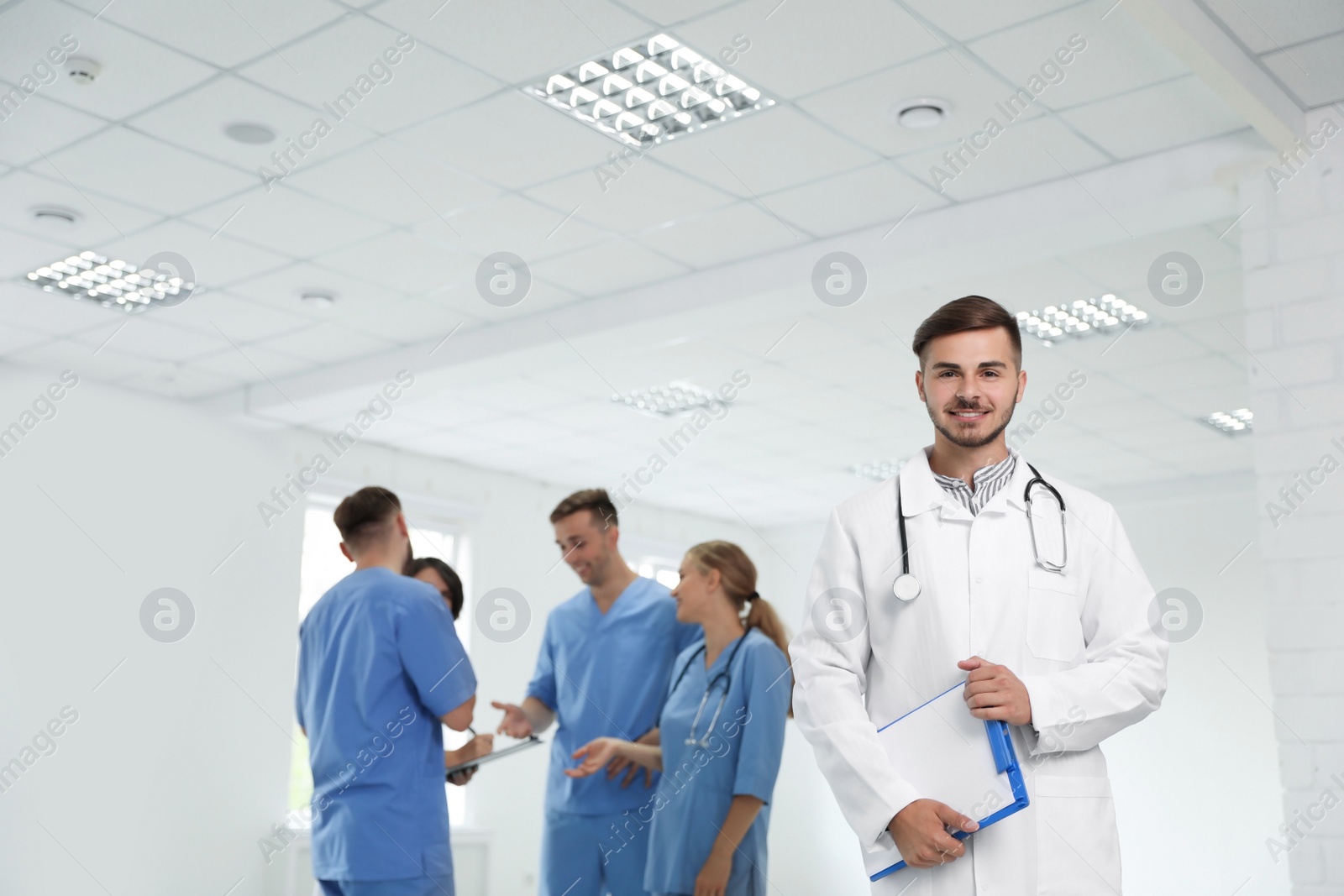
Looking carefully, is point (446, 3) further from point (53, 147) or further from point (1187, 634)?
point (1187, 634)

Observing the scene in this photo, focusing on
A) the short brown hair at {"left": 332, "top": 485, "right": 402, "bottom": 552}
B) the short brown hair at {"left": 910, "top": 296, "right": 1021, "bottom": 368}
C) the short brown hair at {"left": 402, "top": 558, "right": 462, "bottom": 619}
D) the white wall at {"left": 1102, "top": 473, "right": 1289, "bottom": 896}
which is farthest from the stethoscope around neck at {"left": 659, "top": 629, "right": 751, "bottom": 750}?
the white wall at {"left": 1102, "top": 473, "right": 1289, "bottom": 896}

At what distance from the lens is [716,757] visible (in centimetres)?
291

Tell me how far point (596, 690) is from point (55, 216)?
9.00 ft

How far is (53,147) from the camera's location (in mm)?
3895

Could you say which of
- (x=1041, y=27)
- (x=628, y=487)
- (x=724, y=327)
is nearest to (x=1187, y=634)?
(x=628, y=487)

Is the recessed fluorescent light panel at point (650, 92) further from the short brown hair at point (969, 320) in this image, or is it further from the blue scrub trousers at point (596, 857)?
the blue scrub trousers at point (596, 857)

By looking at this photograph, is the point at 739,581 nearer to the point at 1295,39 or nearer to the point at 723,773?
the point at 723,773

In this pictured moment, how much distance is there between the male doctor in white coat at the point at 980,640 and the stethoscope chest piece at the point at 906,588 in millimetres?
17

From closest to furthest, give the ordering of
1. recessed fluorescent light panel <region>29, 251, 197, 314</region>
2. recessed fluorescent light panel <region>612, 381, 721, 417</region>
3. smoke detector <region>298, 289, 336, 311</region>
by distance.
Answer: recessed fluorescent light panel <region>29, 251, 197, 314</region> < smoke detector <region>298, 289, 336, 311</region> < recessed fluorescent light panel <region>612, 381, 721, 417</region>

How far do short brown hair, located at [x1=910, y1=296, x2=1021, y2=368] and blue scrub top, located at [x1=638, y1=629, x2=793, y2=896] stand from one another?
1.42m

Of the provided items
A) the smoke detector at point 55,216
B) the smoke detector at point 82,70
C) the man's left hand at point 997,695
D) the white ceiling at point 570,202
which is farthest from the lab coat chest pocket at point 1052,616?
the smoke detector at point 55,216

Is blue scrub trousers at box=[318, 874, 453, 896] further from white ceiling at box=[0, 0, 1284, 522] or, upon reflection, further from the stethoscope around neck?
white ceiling at box=[0, 0, 1284, 522]

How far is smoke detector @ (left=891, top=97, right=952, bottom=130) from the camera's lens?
144 inches

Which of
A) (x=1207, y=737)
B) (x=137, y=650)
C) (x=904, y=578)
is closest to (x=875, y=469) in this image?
(x=1207, y=737)
